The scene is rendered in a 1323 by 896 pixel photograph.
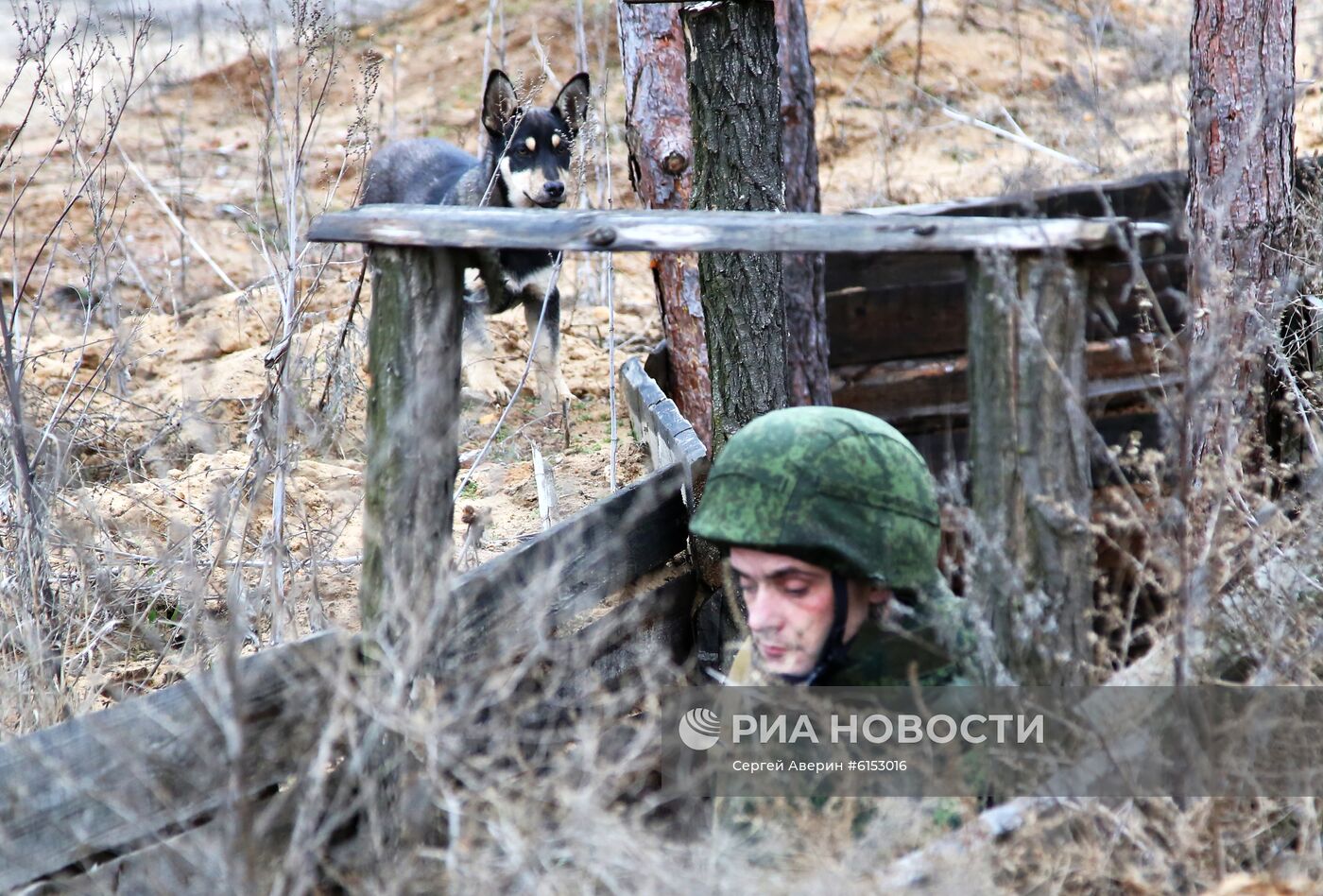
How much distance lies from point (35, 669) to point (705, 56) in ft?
9.53

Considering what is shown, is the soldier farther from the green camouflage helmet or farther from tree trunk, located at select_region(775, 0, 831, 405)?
tree trunk, located at select_region(775, 0, 831, 405)

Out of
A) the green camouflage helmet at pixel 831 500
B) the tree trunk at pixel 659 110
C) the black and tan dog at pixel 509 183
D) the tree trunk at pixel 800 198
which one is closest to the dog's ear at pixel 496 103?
the black and tan dog at pixel 509 183

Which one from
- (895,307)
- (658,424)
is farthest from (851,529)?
(895,307)

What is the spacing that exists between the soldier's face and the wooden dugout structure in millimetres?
406

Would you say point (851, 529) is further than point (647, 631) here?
No

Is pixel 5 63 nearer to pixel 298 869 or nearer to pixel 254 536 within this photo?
pixel 254 536

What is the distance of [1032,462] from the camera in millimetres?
2779

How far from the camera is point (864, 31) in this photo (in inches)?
557

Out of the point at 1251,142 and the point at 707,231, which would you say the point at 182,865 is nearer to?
the point at 707,231

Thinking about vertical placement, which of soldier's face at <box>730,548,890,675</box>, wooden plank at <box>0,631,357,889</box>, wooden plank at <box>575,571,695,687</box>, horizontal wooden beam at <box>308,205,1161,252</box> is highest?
horizontal wooden beam at <box>308,205,1161,252</box>

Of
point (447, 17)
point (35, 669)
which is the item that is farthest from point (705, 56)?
point (447, 17)

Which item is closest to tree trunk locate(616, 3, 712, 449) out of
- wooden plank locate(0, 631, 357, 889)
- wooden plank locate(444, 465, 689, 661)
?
wooden plank locate(444, 465, 689, 661)

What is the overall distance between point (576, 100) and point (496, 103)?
461mm

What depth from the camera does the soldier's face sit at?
9.80 feet
